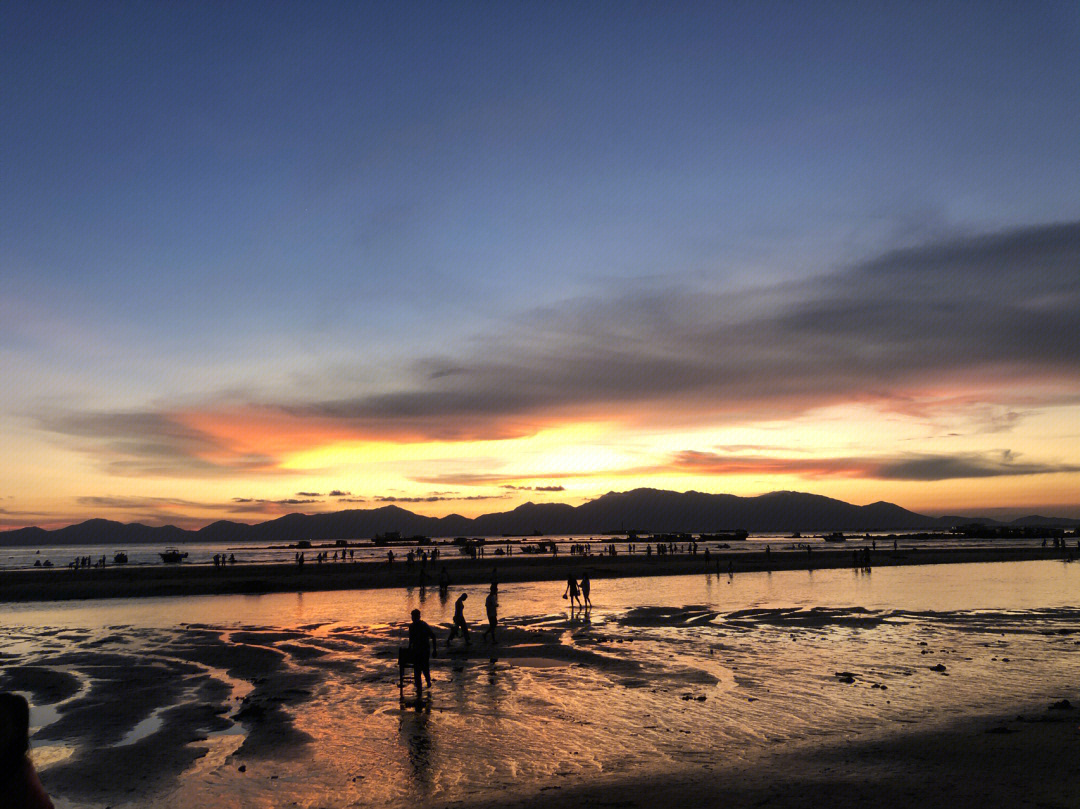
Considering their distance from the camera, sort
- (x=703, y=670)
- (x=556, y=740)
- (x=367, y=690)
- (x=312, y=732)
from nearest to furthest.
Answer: (x=556, y=740) → (x=312, y=732) → (x=367, y=690) → (x=703, y=670)

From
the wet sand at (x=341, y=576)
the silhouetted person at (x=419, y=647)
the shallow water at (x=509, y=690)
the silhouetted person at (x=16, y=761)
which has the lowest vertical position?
the wet sand at (x=341, y=576)

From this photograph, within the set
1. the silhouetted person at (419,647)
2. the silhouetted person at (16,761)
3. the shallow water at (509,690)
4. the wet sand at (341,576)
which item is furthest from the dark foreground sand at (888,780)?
the wet sand at (341,576)

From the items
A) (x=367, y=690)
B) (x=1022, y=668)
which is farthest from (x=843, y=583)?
(x=367, y=690)

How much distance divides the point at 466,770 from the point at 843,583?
144ft

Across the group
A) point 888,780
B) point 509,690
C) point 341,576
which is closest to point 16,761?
point 888,780

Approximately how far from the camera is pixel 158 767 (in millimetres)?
12031

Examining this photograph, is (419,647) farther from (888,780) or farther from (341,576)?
(341,576)

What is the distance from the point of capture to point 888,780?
416 inches

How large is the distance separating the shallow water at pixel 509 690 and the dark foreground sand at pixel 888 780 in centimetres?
61

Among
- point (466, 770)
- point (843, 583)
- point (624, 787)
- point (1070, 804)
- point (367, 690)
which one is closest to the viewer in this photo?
point (1070, 804)

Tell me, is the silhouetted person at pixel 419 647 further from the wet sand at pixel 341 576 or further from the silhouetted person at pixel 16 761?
the wet sand at pixel 341 576

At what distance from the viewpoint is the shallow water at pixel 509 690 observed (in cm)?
1152

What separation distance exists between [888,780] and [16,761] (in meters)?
11.4

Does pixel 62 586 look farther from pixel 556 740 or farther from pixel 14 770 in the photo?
pixel 14 770
